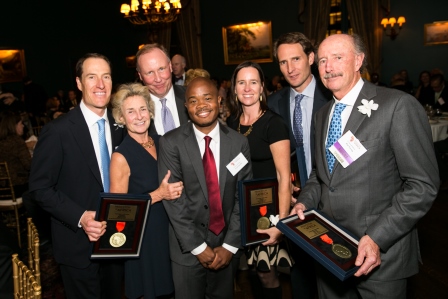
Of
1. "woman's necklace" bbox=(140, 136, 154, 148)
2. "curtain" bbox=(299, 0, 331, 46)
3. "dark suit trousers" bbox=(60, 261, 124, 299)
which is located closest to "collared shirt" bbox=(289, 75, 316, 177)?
"woman's necklace" bbox=(140, 136, 154, 148)

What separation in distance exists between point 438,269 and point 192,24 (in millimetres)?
11008

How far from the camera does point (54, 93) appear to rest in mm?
11422

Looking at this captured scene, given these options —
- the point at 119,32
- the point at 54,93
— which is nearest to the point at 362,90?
the point at 54,93

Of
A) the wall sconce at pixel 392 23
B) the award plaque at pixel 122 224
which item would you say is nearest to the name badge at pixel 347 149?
the award plaque at pixel 122 224

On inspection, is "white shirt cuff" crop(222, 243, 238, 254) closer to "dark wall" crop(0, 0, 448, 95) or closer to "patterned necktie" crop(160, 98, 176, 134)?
"patterned necktie" crop(160, 98, 176, 134)

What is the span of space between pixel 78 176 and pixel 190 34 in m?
11.2

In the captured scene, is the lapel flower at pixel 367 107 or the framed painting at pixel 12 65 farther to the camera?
the framed painting at pixel 12 65

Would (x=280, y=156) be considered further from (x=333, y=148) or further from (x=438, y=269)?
(x=438, y=269)

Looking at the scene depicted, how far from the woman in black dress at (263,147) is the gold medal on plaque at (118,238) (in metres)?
0.82

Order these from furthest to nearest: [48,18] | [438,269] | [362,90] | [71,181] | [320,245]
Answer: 1. [48,18]
2. [438,269]
3. [71,181]
4. [362,90]
5. [320,245]

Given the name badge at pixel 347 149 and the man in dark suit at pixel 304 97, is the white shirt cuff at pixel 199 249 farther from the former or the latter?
the name badge at pixel 347 149

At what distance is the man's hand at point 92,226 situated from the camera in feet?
6.68

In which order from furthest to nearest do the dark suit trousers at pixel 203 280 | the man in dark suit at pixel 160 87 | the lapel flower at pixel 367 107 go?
1. the man in dark suit at pixel 160 87
2. the dark suit trousers at pixel 203 280
3. the lapel flower at pixel 367 107

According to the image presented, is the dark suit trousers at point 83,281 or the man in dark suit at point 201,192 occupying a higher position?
the man in dark suit at point 201,192
